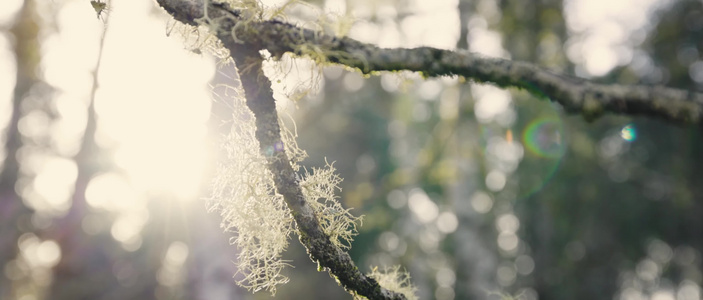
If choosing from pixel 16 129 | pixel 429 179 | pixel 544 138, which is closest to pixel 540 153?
pixel 544 138

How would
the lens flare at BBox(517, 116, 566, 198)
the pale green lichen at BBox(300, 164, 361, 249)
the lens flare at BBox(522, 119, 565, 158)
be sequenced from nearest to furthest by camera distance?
the pale green lichen at BBox(300, 164, 361, 249), the lens flare at BBox(522, 119, 565, 158), the lens flare at BBox(517, 116, 566, 198)

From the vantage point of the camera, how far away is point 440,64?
0.87 metres

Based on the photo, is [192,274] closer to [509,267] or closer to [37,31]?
[37,31]

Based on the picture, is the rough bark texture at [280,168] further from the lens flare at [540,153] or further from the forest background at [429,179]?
the lens flare at [540,153]

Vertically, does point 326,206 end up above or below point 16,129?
above

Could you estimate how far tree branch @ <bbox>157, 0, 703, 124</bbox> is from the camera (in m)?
0.68

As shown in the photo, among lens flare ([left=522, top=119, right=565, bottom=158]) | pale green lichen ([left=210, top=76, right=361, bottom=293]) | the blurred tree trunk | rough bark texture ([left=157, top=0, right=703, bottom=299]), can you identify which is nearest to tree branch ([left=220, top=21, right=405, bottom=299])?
rough bark texture ([left=157, top=0, right=703, bottom=299])

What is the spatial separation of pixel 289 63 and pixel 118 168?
516 inches

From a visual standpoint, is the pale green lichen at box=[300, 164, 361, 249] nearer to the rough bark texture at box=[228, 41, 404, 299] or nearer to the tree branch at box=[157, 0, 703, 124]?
the rough bark texture at box=[228, 41, 404, 299]

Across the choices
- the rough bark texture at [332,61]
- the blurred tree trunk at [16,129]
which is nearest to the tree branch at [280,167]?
the rough bark texture at [332,61]

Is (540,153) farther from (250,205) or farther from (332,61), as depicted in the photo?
(332,61)

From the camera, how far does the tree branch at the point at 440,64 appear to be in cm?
68

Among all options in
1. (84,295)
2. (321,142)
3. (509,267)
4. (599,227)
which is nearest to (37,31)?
(84,295)

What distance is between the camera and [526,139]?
11297 millimetres
